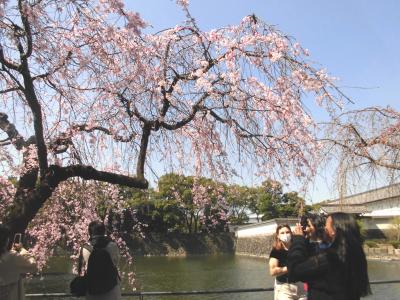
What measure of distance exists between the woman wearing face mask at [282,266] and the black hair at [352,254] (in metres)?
1.07

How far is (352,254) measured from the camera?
7.61 feet

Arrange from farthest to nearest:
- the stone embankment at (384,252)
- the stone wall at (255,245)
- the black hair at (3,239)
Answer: the stone wall at (255,245) < the stone embankment at (384,252) < the black hair at (3,239)

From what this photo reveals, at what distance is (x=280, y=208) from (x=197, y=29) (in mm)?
33847

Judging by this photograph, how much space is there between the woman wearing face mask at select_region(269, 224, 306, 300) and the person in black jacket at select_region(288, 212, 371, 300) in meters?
1.02

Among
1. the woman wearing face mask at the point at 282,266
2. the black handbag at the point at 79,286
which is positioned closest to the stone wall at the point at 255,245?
the woman wearing face mask at the point at 282,266

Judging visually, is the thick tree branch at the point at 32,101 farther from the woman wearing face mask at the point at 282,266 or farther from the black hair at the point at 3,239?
the woman wearing face mask at the point at 282,266

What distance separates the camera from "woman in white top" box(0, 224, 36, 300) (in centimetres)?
287

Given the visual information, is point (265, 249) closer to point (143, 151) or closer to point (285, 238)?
point (143, 151)

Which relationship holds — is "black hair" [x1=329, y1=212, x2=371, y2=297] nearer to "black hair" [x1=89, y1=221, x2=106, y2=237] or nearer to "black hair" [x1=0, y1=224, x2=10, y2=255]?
"black hair" [x1=89, y1=221, x2=106, y2=237]

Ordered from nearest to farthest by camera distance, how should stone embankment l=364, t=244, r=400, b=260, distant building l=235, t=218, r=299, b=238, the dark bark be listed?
the dark bark
stone embankment l=364, t=244, r=400, b=260
distant building l=235, t=218, r=299, b=238

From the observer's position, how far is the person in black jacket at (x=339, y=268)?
232cm

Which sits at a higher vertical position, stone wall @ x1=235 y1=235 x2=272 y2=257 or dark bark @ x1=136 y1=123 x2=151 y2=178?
dark bark @ x1=136 y1=123 x2=151 y2=178

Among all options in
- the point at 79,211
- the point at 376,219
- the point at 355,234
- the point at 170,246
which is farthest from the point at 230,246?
the point at 355,234

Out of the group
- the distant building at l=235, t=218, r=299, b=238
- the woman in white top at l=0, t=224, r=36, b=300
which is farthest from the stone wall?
the woman in white top at l=0, t=224, r=36, b=300
